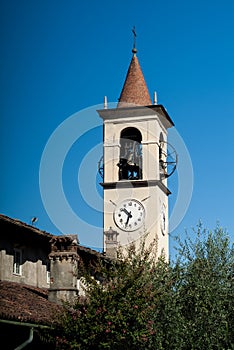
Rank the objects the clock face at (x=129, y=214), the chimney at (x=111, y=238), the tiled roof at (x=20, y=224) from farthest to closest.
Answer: the clock face at (x=129, y=214) → the chimney at (x=111, y=238) → the tiled roof at (x=20, y=224)

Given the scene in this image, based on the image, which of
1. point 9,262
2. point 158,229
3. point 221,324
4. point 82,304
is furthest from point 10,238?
point 158,229

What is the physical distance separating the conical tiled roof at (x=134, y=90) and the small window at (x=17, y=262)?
771 inches

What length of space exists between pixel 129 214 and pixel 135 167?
249cm

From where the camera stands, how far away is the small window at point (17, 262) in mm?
22500

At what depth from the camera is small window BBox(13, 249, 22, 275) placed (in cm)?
2250

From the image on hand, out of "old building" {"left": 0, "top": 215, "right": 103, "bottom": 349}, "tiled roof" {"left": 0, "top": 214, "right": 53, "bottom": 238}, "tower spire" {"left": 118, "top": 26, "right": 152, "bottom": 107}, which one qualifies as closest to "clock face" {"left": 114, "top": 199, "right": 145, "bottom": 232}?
"tower spire" {"left": 118, "top": 26, "right": 152, "bottom": 107}

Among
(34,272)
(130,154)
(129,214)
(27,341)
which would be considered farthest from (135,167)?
(27,341)

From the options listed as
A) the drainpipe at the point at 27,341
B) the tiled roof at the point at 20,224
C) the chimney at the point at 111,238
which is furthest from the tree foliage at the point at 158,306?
the chimney at the point at 111,238

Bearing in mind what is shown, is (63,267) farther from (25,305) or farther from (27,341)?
(27,341)

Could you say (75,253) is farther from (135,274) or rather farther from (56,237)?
(135,274)

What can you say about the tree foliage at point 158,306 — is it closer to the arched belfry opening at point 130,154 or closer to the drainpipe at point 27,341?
the drainpipe at point 27,341

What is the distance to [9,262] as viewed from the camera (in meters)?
22.1

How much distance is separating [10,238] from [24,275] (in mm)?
1603

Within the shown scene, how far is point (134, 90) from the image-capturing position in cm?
4125
